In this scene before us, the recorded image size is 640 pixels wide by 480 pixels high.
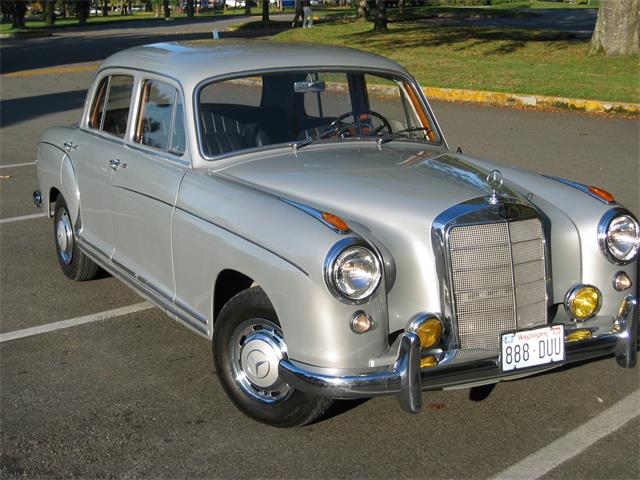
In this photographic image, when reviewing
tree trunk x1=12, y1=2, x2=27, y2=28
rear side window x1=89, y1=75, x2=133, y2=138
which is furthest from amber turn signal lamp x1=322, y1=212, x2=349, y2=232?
tree trunk x1=12, y1=2, x2=27, y2=28

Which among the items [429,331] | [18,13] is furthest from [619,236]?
[18,13]

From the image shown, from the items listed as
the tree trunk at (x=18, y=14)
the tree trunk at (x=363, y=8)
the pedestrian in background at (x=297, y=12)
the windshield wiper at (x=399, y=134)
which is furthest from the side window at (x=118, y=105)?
the tree trunk at (x=18, y=14)

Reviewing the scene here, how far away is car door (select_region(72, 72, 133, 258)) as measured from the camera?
5719 mm

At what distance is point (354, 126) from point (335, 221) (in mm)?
1658

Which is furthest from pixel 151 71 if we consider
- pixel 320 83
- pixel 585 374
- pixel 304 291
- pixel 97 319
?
pixel 585 374

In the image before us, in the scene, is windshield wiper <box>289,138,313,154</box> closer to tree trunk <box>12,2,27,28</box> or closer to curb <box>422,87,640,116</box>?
curb <box>422,87,640,116</box>

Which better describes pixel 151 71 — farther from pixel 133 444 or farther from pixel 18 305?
pixel 133 444

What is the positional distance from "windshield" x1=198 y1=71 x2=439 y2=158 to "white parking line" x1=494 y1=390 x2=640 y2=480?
205cm

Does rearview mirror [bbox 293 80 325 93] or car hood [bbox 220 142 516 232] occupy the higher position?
rearview mirror [bbox 293 80 325 93]

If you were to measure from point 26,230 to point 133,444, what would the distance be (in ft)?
14.6

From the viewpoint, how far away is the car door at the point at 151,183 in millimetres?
5004

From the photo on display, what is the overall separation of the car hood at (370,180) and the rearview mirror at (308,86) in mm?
419

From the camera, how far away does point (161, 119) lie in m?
5.35

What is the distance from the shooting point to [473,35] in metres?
24.9
